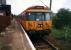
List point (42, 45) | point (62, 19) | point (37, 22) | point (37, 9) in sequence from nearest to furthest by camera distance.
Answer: point (42, 45) < point (37, 22) < point (37, 9) < point (62, 19)

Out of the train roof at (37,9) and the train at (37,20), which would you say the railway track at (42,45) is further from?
the train roof at (37,9)

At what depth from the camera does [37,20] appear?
72.2ft

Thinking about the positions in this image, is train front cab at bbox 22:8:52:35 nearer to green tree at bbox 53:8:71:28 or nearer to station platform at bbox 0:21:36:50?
station platform at bbox 0:21:36:50

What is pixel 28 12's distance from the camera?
21.7 m

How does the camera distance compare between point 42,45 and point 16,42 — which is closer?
point 16,42

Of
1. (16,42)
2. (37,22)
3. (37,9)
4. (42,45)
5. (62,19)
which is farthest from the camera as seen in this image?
(62,19)

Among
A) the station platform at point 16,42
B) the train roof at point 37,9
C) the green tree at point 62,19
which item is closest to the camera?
the station platform at point 16,42

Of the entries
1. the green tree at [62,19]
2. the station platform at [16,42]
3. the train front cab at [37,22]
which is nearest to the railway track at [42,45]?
the train front cab at [37,22]

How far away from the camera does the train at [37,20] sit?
21812 millimetres

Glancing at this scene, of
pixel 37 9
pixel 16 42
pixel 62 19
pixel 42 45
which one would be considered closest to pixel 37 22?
pixel 37 9

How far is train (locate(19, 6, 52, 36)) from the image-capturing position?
71.6 feet

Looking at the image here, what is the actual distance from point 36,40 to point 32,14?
273 cm

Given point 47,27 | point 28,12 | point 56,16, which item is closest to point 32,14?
point 28,12

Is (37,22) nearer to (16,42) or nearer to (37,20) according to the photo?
(37,20)
